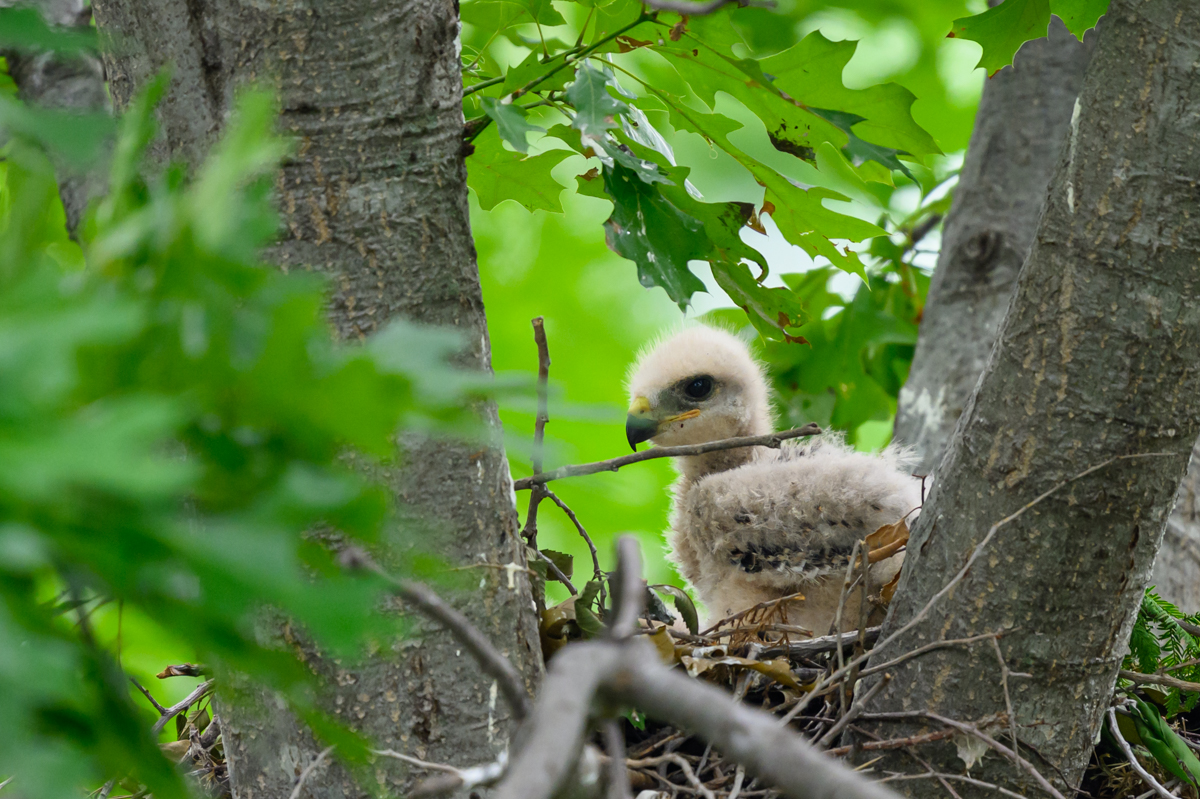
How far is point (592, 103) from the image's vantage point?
5.81ft

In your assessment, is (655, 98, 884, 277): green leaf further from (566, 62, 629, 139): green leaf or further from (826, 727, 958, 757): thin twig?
(826, 727, 958, 757): thin twig

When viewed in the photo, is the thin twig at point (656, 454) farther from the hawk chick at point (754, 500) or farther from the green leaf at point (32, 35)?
the green leaf at point (32, 35)

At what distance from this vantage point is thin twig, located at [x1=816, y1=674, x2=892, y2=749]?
5.47ft

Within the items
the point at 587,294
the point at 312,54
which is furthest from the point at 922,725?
the point at 587,294

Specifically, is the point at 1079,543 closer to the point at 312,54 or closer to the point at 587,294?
the point at 312,54

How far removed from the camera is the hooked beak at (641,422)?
10.3ft

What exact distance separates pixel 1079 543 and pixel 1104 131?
2.04ft

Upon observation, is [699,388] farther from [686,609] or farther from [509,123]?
[509,123]

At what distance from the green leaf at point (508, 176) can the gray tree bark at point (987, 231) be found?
5.24 feet

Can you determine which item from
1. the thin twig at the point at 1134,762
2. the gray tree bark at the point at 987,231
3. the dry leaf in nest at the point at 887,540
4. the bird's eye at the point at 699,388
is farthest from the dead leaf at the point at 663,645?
the gray tree bark at the point at 987,231

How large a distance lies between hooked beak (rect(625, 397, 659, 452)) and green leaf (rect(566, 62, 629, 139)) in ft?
4.69

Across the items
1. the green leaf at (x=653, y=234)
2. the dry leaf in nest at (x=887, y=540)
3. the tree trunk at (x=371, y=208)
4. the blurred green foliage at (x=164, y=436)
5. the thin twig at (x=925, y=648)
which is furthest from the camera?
the dry leaf in nest at (x=887, y=540)

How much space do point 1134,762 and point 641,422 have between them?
1688 mm

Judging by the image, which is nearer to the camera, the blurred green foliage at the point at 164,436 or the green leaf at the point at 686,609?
the blurred green foliage at the point at 164,436
